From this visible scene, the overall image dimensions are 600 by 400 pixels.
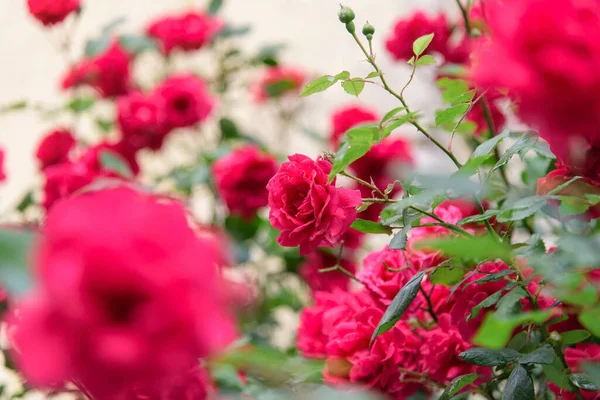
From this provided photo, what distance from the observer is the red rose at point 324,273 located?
0.84 meters

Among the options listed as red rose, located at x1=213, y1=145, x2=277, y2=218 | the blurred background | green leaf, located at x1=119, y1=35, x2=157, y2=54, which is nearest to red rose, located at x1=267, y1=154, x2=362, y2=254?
red rose, located at x1=213, y1=145, x2=277, y2=218

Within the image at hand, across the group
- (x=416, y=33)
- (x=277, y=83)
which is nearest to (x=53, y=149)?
(x=277, y=83)

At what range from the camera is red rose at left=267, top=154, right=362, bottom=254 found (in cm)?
45

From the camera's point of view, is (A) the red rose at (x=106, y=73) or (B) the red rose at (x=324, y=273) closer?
(B) the red rose at (x=324, y=273)

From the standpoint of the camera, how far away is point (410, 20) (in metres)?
0.83

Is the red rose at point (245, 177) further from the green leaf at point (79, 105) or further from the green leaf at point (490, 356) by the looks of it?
the green leaf at point (490, 356)

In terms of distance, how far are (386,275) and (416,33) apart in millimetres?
381

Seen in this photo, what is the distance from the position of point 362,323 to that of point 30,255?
12.6 inches

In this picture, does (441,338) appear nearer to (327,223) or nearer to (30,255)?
(327,223)

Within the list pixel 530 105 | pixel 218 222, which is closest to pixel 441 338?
pixel 530 105

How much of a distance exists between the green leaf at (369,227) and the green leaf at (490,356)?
0.09 metres

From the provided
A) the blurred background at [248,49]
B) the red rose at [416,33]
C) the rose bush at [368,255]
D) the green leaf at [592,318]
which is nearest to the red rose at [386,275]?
the rose bush at [368,255]

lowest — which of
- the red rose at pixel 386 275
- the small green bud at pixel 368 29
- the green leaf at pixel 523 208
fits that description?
the red rose at pixel 386 275

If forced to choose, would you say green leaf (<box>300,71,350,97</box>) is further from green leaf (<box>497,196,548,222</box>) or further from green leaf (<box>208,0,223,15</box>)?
green leaf (<box>208,0,223,15</box>)
